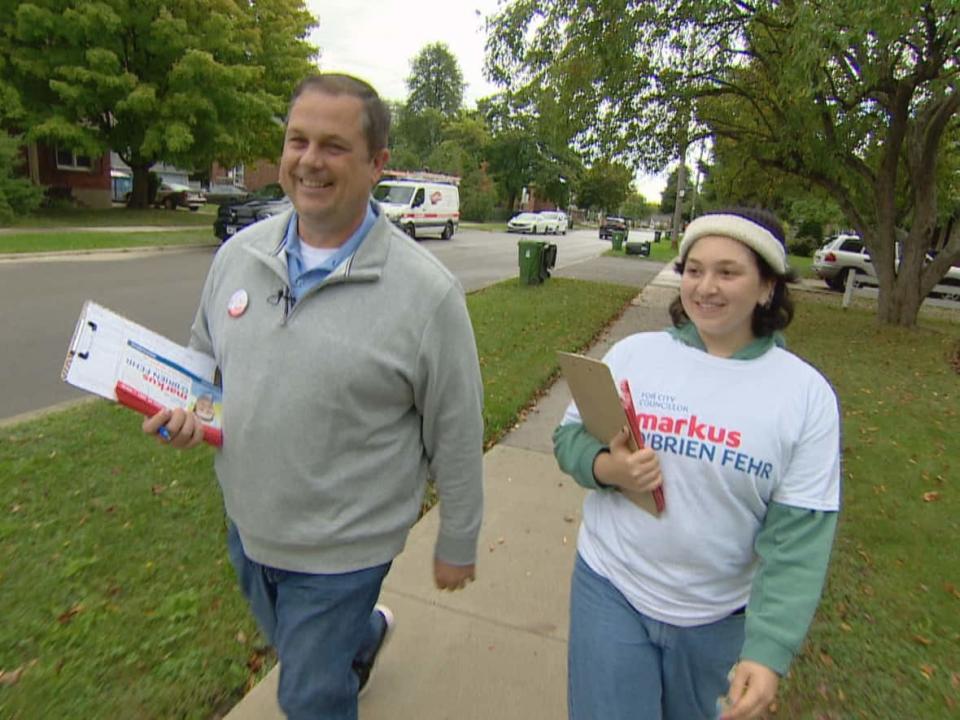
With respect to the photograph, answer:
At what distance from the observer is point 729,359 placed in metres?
1.63

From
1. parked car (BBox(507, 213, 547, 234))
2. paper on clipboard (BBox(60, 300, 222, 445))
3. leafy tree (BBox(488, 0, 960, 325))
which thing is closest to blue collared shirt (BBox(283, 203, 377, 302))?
paper on clipboard (BBox(60, 300, 222, 445))

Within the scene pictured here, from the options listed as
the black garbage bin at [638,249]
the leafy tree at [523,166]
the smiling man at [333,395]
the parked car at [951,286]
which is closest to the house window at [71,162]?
the black garbage bin at [638,249]

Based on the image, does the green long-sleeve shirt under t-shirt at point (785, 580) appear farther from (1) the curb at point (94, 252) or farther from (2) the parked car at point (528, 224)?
(2) the parked car at point (528, 224)

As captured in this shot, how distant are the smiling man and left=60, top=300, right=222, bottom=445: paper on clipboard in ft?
0.19

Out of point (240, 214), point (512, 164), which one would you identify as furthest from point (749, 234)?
point (512, 164)

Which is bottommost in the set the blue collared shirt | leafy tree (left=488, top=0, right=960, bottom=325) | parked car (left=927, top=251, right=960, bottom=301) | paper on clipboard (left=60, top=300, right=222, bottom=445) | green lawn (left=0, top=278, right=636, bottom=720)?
green lawn (left=0, top=278, right=636, bottom=720)

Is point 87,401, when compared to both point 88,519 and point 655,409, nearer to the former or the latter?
point 88,519

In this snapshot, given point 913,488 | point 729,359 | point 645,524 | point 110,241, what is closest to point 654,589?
point 645,524

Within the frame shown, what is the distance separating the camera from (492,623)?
2.97 metres

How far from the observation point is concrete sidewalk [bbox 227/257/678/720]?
250cm

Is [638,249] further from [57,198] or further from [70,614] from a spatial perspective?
[70,614]

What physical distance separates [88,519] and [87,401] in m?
2.26

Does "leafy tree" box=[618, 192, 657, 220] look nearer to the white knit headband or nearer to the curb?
the curb

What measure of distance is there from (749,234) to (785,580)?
765mm
